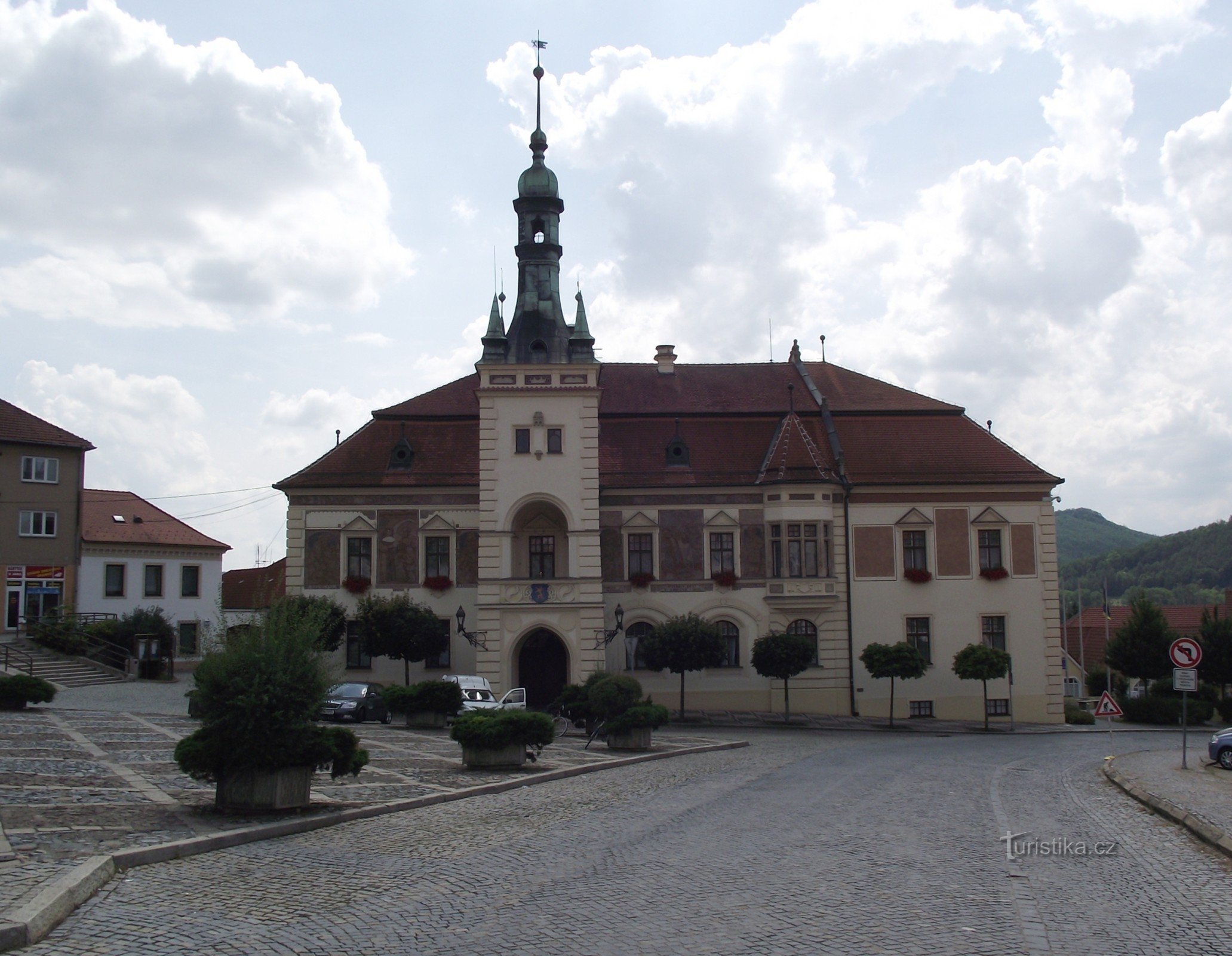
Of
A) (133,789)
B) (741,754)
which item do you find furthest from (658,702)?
(133,789)

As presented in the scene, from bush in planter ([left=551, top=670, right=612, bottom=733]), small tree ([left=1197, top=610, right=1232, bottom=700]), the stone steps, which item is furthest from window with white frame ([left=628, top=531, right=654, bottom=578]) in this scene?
small tree ([left=1197, top=610, right=1232, bottom=700])

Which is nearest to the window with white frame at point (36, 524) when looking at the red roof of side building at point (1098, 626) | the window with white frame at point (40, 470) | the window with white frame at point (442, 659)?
the window with white frame at point (40, 470)

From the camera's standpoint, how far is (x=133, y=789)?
15352 mm

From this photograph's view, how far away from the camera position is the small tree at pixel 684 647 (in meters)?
36.5

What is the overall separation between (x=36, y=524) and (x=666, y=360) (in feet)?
90.6

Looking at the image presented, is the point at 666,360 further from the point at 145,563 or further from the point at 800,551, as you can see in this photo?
the point at 145,563

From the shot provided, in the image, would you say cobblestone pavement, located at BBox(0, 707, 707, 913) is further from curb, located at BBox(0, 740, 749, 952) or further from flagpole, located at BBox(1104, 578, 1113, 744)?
flagpole, located at BBox(1104, 578, 1113, 744)

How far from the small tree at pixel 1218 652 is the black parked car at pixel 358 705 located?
34.2 m

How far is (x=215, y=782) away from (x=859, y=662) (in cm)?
2987

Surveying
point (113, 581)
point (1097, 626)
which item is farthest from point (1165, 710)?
point (1097, 626)

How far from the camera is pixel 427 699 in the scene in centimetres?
2858

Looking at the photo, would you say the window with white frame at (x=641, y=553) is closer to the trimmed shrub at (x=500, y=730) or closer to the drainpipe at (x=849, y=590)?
the drainpipe at (x=849, y=590)

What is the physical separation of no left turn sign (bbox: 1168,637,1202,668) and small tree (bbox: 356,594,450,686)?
2290 cm

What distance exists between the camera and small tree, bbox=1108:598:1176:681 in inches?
1821
